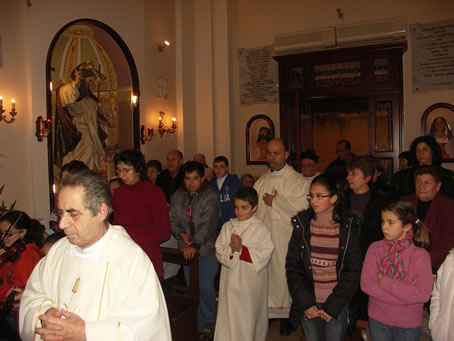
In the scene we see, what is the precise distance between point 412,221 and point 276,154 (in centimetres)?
196

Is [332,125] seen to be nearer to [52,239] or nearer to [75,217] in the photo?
[52,239]

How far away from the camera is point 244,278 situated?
3525 mm

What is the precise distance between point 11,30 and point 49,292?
15.2 ft

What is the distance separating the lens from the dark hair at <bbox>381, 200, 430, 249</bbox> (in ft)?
8.92

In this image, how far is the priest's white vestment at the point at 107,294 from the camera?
1819 millimetres

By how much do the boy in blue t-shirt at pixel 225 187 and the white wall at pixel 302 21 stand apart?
3.40m

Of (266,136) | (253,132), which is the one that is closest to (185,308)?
(266,136)

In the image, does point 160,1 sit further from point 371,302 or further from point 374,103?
point 371,302

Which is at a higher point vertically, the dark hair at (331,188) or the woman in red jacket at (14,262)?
the dark hair at (331,188)

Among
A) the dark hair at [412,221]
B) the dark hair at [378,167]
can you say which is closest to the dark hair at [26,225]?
the dark hair at [412,221]

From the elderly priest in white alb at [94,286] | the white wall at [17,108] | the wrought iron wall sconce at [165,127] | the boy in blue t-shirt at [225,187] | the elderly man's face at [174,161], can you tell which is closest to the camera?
the elderly priest in white alb at [94,286]

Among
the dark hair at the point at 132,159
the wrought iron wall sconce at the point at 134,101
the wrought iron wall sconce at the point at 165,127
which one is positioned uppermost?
the wrought iron wall sconce at the point at 134,101

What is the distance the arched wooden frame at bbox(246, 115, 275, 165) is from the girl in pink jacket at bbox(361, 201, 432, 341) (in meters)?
6.36

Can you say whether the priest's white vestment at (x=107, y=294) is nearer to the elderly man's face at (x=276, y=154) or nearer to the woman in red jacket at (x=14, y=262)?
the woman in red jacket at (x=14, y=262)
